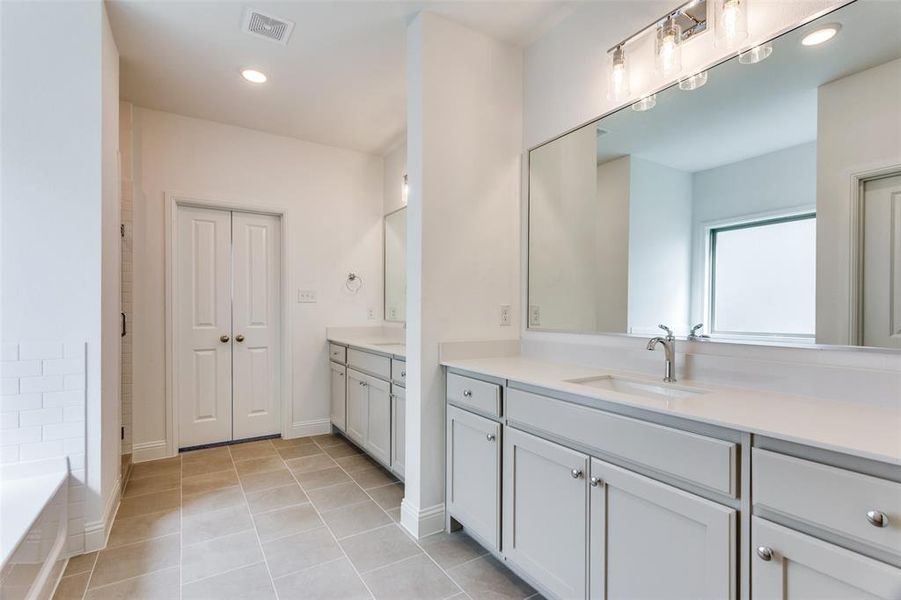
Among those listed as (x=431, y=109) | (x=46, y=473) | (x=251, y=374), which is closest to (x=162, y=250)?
(x=251, y=374)

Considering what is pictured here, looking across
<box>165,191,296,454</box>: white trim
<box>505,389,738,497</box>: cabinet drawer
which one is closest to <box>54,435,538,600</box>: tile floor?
<box>165,191,296,454</box>: white trim

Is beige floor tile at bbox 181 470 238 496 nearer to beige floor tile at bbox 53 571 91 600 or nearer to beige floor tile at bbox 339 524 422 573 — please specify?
beige floor tile at bbox 53 571 91 600

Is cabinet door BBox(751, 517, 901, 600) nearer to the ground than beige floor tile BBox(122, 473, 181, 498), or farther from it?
farther from it

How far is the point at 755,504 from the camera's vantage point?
1.02 metres

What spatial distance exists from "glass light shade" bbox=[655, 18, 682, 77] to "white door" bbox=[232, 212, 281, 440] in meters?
3.12

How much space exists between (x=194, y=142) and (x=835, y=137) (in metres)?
3.86

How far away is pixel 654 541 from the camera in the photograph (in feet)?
4.01

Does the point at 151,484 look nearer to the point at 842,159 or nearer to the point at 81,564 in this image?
the point at 81,564

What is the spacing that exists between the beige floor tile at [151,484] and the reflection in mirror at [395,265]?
1981mm

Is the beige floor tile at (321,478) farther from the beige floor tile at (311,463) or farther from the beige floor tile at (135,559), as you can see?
the beige floor tile at (135,559)

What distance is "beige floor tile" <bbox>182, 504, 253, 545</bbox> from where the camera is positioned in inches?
84.2

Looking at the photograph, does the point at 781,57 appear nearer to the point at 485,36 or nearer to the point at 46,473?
the point at 485,36

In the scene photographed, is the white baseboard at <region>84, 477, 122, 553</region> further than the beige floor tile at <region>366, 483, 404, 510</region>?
No

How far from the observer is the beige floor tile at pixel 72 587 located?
5.52 feet
